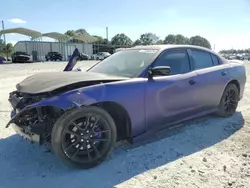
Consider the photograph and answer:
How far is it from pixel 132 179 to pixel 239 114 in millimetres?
3577

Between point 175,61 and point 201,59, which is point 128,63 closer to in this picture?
point 175,61

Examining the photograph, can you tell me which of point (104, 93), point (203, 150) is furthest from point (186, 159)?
point (104, 93)

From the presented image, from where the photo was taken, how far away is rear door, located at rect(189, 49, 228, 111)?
450cm

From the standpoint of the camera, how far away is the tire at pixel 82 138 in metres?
3.03

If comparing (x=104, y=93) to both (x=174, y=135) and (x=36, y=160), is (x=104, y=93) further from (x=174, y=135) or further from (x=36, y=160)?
(x=174, y=135)

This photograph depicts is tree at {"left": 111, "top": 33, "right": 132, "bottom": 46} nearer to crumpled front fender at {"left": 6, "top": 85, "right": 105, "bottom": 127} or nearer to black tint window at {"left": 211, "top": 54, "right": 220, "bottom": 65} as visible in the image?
black tint window at {"left": 211, "top": 54, "right": 220, "bottom": 65}

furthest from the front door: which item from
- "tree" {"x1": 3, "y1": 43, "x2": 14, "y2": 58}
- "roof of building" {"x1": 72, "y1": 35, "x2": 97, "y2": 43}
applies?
"roof of building" {"x1": 72, "y1": 35, "x2": 97, "y2": 43}

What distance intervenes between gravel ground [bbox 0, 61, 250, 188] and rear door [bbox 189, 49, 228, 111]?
1.93ft

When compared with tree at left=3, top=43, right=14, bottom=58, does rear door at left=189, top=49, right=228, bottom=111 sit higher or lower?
lower

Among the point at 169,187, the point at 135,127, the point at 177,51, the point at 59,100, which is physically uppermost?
the point at 177,51

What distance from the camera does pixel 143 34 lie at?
292 feet

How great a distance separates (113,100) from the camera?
130 inches

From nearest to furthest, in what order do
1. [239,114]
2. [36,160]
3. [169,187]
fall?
[169,187] < [36,160] < [239,114]

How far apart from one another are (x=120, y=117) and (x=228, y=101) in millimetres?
2768
